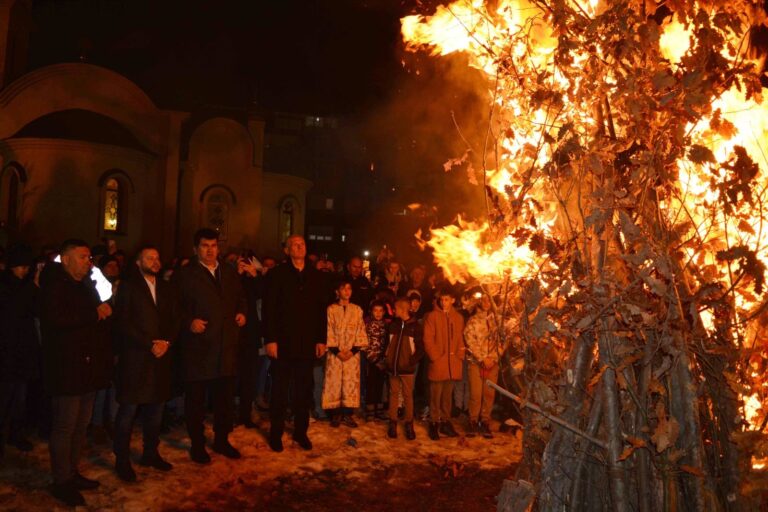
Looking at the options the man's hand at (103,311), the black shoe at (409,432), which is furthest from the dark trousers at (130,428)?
the black shoe at (409,432)

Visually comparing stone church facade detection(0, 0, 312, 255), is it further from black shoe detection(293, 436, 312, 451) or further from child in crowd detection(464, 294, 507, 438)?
child in crowd detection(464, 294, 507, 438)

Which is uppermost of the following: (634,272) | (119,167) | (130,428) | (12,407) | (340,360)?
(119,167)

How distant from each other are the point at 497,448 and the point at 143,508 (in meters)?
4.28

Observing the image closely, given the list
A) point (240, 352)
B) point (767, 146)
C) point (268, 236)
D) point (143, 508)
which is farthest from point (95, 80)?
point (767, 146)

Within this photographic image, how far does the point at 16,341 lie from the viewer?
6289 mm

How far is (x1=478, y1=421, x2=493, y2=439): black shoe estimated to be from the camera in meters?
8.07

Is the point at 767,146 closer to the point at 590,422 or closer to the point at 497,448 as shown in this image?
the point at 590,422

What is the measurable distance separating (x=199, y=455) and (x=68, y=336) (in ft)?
6.58

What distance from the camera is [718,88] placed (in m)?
3.94

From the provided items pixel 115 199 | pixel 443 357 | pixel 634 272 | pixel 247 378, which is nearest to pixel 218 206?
pixel 115 199

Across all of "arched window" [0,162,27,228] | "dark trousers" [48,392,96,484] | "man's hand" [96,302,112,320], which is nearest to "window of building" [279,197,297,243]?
"arched window" [0,162,27,228]

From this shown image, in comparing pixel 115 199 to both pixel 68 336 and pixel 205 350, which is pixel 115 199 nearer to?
pixel 205 350

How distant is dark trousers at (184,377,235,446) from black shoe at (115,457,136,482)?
740 millimetres

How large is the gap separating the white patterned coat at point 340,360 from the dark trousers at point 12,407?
370 cm
